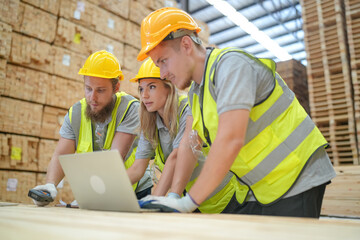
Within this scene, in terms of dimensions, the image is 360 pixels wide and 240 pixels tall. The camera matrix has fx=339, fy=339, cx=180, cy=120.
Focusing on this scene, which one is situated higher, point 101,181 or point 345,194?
point 101,181

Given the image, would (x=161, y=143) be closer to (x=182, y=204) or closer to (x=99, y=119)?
(x=99, y=119)

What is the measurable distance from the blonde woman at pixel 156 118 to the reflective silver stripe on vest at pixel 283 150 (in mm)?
793

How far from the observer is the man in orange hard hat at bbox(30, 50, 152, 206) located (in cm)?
272

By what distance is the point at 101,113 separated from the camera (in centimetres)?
274

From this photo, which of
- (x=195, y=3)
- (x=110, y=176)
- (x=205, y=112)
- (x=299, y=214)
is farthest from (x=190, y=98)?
(x=195, y=3)

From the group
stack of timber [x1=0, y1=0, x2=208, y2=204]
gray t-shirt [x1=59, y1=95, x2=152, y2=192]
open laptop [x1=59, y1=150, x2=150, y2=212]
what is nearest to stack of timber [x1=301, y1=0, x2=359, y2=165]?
stack of timber [x1=0, y1=0, x2=208, y2=204]

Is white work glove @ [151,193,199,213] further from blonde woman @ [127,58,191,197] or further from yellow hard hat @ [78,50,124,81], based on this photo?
yellow hard hat @ [78,50,124,81]

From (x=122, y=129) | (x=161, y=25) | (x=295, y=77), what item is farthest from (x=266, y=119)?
(x=295, y=77)

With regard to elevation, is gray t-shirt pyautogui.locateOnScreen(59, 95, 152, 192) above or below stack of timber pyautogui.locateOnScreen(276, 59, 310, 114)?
below

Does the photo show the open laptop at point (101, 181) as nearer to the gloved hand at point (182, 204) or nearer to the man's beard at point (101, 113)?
the gloved hand at point (182, 204)

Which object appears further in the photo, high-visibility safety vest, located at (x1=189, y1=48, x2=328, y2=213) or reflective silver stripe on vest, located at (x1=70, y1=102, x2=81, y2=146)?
reflective silver stripe on vest, located at (x1=70, y1=102, x2=81, y2=146)

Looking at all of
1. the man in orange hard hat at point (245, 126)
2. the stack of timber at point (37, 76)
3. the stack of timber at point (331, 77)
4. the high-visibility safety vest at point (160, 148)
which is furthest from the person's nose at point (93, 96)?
the stack of timber at point (331, 77)

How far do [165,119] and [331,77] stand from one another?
14.2ft

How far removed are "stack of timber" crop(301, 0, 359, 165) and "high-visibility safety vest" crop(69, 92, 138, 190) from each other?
3.88 metres
